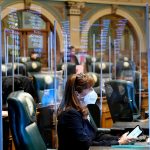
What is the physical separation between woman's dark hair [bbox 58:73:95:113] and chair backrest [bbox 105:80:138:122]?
1.70 metres

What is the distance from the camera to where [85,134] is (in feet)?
7.88

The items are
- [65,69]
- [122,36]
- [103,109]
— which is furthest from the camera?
[122,36]

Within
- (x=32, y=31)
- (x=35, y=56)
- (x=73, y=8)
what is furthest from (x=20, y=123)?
(x=73, y=8)

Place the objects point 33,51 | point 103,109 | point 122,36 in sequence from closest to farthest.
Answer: point 103,109
point 33,51
point 122,36

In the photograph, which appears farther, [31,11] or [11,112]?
[31,11]

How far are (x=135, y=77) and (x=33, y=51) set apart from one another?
386 cm

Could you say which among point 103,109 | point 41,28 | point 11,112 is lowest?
point 103,109

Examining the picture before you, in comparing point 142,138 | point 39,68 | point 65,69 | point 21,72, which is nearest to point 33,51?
point 39,68

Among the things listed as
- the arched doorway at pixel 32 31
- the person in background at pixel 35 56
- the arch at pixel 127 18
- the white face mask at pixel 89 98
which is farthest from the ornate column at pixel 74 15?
the white face mask at pixel 89 98

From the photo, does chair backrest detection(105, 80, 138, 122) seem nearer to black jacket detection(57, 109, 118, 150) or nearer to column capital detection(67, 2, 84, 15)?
black jacket detection(57, 109, 118, 150)

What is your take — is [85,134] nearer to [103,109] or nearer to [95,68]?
[103,109]

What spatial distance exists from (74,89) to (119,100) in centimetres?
181

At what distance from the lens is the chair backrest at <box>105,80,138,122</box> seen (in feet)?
13.5

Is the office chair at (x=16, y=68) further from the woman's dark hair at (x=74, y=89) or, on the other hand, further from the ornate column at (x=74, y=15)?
the ornate column at (x=74, y=15)
